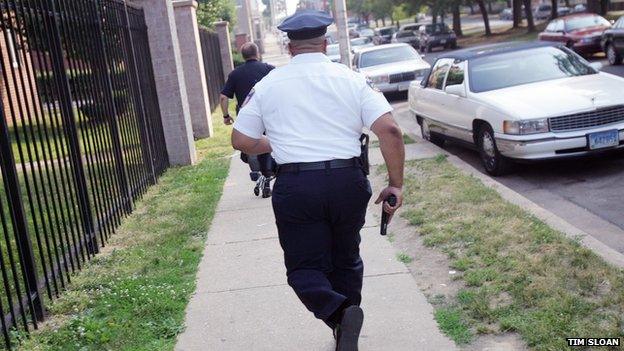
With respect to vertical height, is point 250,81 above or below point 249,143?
above

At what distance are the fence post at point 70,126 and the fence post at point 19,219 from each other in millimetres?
1388

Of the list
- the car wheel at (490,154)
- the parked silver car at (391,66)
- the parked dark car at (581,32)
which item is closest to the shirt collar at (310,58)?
the car wheel at (490,154)

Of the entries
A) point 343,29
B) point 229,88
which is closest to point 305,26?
point 229,88

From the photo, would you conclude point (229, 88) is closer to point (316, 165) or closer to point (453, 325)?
point (453, 325)

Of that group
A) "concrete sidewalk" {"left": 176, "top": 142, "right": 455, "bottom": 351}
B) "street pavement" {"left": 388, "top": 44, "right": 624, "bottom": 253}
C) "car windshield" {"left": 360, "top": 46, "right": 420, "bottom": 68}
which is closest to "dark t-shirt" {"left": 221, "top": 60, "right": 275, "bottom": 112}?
"concrete sidewalk" {"left": 176, "top": 142, "right": 455, "bottom": 351}

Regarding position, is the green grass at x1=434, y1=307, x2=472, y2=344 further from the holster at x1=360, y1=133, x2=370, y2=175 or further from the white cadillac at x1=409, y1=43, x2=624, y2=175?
the white cadillac at x1=409, y1=43, x2=624, y2=175

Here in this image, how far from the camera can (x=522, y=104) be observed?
8.22 m

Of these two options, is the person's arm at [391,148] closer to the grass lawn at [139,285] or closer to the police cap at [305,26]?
the police cap at [305,26]

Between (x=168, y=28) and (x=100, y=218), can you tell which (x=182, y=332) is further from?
Result: (x=168, y=28)

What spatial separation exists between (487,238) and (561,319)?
66.6 inches

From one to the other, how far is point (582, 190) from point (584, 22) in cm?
1794

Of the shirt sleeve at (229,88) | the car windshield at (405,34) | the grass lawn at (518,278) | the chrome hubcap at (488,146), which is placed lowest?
the grass lawn at (518,278)

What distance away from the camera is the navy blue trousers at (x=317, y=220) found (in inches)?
137

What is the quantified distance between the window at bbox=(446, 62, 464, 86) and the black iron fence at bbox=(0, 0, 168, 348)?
426 centimetres
